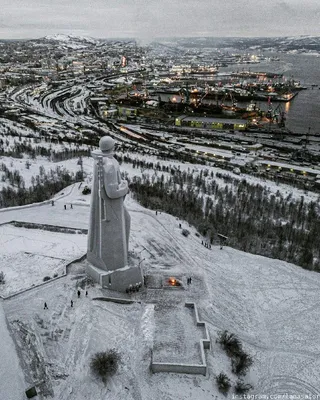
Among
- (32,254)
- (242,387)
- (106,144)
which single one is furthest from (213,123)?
(242,387)

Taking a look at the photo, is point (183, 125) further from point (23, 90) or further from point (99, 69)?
point (99, 69)

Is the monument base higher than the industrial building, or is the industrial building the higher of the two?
the monument base

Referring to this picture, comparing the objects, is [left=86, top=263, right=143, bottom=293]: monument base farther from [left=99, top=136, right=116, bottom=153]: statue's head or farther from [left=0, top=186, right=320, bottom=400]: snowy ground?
[left=99, top=136, right=116, bottom=153]: statue's head

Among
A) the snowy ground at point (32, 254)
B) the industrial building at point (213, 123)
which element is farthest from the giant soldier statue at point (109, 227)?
the industrial building at point (213, 123)

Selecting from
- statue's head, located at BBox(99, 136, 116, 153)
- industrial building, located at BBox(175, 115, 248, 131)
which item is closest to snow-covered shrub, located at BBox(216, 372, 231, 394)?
statue's head, located at BBox(99, 136, 116, 153)

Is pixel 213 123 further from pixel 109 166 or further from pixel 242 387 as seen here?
pixel 242 387
